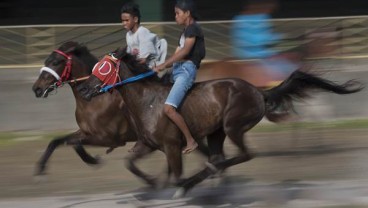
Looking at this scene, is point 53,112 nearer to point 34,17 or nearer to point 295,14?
point 34,17

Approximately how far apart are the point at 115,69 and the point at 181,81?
67cm

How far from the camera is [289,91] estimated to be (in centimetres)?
757

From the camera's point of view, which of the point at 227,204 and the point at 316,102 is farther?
the point at 316,102

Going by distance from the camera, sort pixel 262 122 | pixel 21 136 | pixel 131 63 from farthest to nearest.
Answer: pixel 262 122, pixel 21 136, pixel 131 63

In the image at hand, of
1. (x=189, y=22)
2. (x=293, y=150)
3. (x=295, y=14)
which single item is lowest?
(x=293, y=150)

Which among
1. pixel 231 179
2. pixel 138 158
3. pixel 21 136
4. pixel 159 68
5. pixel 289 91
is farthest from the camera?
pixel 21 136

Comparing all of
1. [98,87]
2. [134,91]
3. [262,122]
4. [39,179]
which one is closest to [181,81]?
[134,91]

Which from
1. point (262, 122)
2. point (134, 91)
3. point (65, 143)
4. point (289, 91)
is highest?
point (134, 91)

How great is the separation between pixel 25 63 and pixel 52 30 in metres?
0.69

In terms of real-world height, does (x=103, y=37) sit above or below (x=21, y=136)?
above

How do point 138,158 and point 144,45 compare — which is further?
point 144,45

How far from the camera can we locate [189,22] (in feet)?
22.7

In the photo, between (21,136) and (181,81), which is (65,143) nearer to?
(181,81)

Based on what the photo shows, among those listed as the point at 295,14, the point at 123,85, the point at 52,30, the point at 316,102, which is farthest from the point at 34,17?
the point at 123,85
